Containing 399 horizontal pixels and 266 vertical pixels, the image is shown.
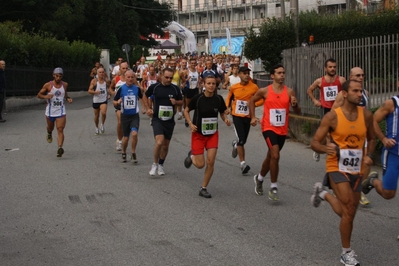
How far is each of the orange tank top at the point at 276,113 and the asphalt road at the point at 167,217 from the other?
40.0 inches

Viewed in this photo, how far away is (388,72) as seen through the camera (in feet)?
46.5

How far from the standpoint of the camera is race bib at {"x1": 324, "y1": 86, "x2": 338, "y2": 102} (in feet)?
42.3

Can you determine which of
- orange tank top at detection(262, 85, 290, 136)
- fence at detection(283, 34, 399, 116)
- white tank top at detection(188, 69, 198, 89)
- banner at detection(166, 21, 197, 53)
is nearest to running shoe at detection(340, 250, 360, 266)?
orange tank top at detection(262, 85, 290, 136)

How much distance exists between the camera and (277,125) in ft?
34.0

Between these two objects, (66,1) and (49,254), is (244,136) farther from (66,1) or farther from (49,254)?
(66,1)

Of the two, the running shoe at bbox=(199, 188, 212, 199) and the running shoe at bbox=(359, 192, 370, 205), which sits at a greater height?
the running shoe at bbox=(199, 188, 212, 199)

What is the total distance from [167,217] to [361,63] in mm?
7593

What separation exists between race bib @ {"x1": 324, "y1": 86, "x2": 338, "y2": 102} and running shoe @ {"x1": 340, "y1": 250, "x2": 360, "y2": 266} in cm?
650

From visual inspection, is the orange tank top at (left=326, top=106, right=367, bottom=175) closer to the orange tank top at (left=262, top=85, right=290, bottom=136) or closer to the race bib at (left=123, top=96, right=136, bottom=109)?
the orange tank top at (left=262, top=85, right=290, bottom=136)

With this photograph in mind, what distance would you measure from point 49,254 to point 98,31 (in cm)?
4955

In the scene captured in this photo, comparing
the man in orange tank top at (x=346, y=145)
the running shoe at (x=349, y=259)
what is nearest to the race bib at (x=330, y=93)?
the man in orange tank top at (x=346, y=145)

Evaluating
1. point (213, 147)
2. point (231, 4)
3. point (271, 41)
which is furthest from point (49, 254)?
point (231, 4)

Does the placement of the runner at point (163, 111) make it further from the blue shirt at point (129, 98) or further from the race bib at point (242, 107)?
the blue shirt at point (129, 98)

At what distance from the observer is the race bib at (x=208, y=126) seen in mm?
10836
